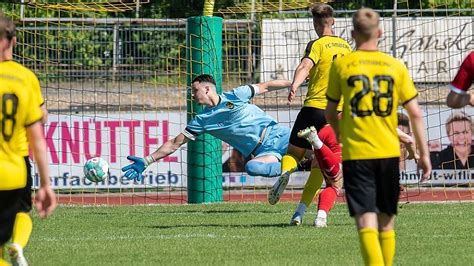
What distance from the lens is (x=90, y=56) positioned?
22.0m

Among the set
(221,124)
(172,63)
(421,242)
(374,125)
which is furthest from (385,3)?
(374,125)

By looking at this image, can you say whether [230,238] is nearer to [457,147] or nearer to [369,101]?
[369,101]

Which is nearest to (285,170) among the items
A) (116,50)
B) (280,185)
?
(280,185)

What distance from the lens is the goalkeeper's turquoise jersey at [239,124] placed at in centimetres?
1270

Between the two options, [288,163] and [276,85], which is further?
[276,85]

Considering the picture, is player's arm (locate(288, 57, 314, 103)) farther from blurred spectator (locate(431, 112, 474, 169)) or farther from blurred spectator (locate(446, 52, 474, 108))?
blurred spectator (locate(431, 112, 474, 169))

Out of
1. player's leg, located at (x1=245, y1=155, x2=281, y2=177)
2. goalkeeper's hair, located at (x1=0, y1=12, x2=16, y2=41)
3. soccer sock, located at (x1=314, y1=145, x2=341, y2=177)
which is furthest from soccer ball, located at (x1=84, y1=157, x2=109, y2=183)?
goalkeeper's hair, located at (x1=0, y1=12, x2=16, y2=41)

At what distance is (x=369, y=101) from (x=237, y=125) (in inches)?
235

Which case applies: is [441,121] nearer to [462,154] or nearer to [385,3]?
[462,154]

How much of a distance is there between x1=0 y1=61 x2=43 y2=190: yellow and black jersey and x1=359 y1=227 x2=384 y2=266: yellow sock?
2125 mm

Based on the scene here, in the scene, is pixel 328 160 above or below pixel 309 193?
above

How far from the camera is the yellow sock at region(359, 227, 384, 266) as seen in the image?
22.1ft

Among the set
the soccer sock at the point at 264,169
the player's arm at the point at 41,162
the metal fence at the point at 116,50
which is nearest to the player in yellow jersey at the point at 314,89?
the soccer sock at the point at 264,169

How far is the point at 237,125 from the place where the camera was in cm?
1281
